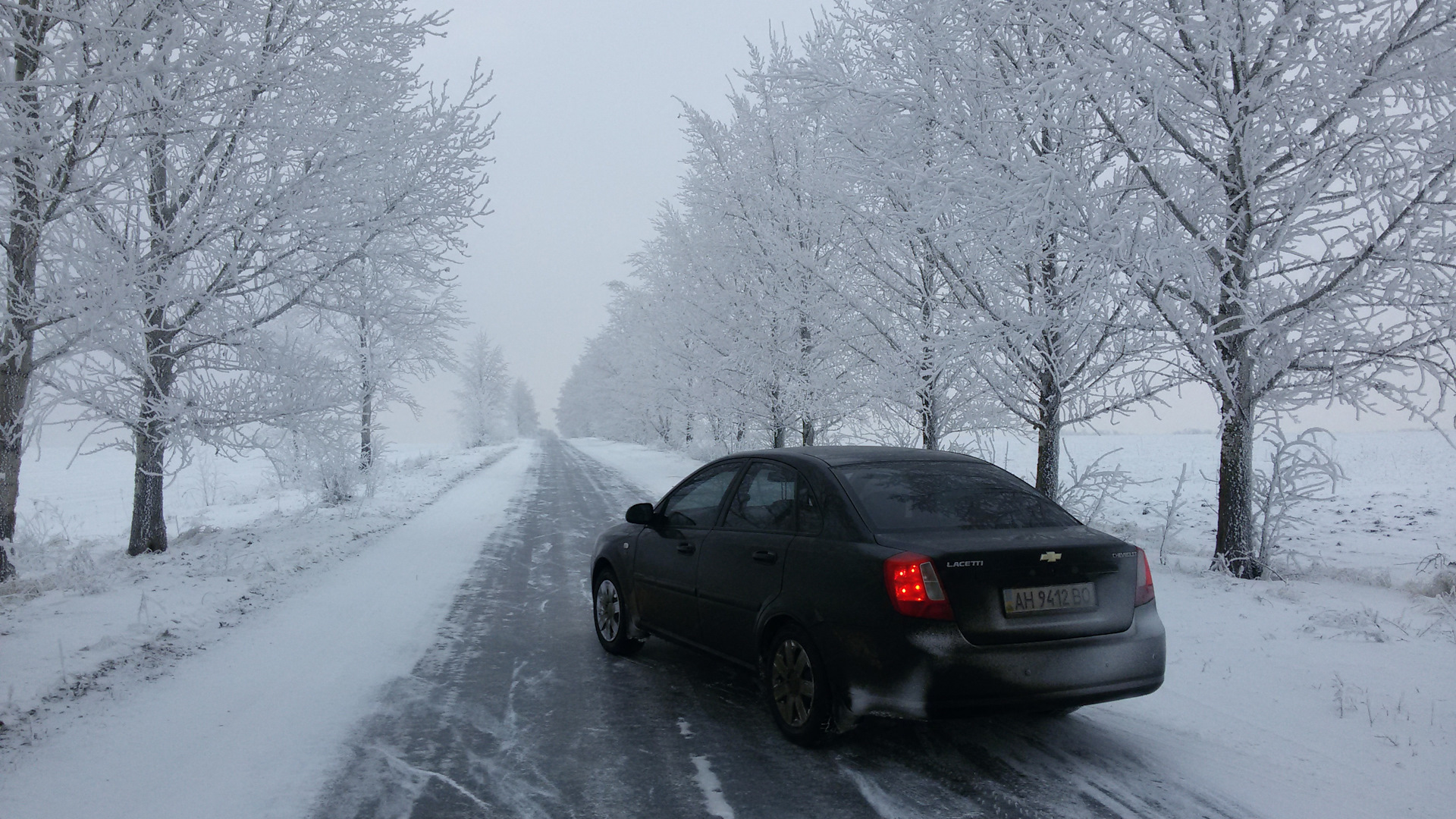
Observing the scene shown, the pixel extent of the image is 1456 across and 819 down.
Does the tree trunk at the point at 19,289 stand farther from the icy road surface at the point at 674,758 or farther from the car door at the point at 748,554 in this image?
the car door at the point at 748,554

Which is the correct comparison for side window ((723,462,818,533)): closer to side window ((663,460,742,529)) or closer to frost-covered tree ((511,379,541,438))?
side window ((663,460,742,529))

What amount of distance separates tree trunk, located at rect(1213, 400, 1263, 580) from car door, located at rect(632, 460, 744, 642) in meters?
5.31

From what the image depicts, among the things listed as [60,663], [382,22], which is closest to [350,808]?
[60,663]

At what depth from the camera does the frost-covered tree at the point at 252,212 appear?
7738 mm

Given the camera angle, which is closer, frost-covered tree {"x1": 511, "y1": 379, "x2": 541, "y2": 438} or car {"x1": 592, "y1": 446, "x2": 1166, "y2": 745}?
car {"x1": 592, "y1": 446, "x2": 1166, "y2": 745}

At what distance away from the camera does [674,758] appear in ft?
13.6

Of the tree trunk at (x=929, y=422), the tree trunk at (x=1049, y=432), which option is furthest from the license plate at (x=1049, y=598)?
the tree trunk at (x=929, y=422)

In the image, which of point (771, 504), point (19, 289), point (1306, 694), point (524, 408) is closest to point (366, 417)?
point (19, 289)

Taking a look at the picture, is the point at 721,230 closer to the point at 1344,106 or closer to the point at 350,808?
the point at 1344,106

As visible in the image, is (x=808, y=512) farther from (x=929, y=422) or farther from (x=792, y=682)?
(x=929, y=422)

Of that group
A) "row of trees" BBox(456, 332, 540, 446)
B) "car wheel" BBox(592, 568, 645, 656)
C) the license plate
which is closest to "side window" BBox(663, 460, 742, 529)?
"car wheel" BBox(592, 568, 645, 656)

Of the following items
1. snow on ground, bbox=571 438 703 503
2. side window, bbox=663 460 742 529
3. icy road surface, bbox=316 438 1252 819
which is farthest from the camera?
snow on ground, bbox=571 438 703 503

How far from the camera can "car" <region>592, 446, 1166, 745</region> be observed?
378 centimetres

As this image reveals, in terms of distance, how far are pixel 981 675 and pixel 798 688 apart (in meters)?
0.99
